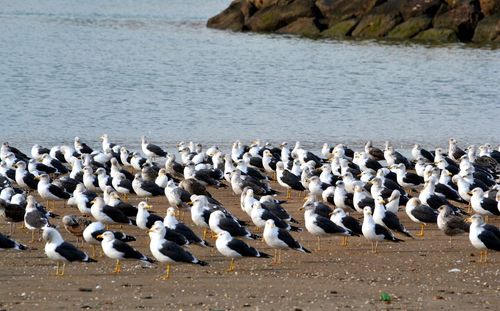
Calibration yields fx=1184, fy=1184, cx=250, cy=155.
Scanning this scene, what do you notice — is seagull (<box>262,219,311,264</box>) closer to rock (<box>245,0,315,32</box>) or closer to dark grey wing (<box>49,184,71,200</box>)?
dark grey wing (<box>49,184,71,200</box>)

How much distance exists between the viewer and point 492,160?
2536 centimetres

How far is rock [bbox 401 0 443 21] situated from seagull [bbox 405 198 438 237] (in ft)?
139

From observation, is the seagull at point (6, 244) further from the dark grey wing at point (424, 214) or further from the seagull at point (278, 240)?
the dark grey wing at point (424, 214)

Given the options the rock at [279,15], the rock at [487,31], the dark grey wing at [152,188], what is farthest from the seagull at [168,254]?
the rock at [279,15]

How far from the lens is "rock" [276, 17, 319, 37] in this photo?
63438 millimetres

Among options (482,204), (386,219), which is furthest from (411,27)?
(386,219)

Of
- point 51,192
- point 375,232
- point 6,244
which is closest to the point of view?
point 6,244

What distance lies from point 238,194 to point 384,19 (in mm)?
40335

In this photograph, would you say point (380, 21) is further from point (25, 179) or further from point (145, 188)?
point (145, 188)

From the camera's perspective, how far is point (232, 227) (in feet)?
55.7

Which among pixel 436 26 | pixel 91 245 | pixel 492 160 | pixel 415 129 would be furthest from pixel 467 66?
pixel 91 245

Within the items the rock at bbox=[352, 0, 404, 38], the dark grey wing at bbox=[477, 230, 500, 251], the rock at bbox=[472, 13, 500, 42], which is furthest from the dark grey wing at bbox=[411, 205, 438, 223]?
the rock at bbox=[352, 0, 404, 38]

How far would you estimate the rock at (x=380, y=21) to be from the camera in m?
61.0

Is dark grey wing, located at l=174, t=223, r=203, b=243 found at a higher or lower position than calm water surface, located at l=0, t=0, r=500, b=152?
higher
